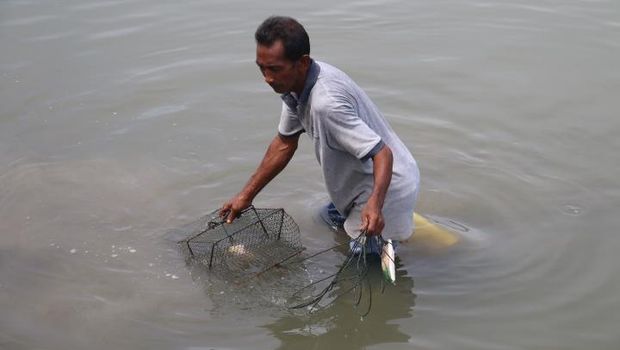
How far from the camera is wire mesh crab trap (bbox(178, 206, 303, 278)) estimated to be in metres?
4.85

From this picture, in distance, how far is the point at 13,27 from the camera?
877cm

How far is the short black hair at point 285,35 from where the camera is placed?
11.9 feet

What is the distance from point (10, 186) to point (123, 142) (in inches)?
40.4

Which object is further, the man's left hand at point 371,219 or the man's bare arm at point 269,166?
the man's bare arm at point 269,166

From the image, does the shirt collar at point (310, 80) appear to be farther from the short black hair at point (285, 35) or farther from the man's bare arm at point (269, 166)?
the man's bare arm at point (269, 166)

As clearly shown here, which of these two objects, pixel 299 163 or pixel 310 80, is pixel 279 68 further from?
pixel 299 163

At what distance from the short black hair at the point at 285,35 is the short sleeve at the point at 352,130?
324mm

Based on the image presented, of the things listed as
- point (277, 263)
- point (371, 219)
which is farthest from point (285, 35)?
point (277, 263)

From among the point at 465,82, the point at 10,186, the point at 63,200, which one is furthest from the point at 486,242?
the point at 10,186

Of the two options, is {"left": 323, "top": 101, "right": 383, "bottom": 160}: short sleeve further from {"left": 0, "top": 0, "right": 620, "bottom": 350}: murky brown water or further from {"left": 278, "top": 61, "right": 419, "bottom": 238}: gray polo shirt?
{"left": 0, "top": 0, "right": 620, "bottom": 350}: murky brown water

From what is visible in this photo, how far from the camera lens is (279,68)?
370 cm

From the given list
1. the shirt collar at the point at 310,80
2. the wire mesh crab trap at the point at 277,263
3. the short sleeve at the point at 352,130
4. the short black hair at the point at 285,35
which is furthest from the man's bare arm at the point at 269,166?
the short black hair at the point at 285,35

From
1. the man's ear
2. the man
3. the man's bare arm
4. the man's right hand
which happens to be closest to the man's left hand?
the man

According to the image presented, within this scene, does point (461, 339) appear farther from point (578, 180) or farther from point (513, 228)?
point (578, 180)
